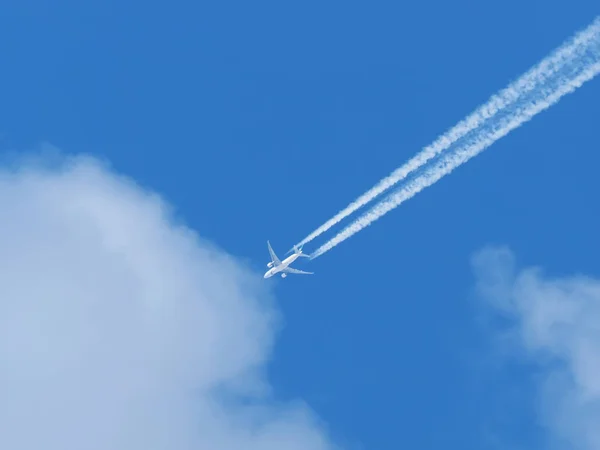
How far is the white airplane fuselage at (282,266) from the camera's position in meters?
95.0

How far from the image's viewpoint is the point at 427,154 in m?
72.2

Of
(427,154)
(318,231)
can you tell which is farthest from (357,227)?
(427,154)

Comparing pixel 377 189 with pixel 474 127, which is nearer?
pixel 474 127

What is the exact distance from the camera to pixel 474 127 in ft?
227

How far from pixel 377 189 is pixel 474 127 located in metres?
9.24

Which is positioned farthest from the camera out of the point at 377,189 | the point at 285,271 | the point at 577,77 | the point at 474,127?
the point at 285,271

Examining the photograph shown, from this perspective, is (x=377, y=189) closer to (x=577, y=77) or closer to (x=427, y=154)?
(x=427, y=154)

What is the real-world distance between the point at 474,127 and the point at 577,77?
26.7 ft

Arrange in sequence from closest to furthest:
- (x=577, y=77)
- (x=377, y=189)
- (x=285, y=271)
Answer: (x=577, y=77), (x=377, y=189), (x=285, y=271)

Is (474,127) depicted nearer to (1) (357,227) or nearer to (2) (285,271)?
(1) (357,227)

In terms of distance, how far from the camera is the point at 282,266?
9619 centimetres

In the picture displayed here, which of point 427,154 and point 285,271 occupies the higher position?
point 285,271

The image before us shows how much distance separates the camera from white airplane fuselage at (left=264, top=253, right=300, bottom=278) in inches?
3741

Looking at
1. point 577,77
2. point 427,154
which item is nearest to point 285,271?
point 427,154
